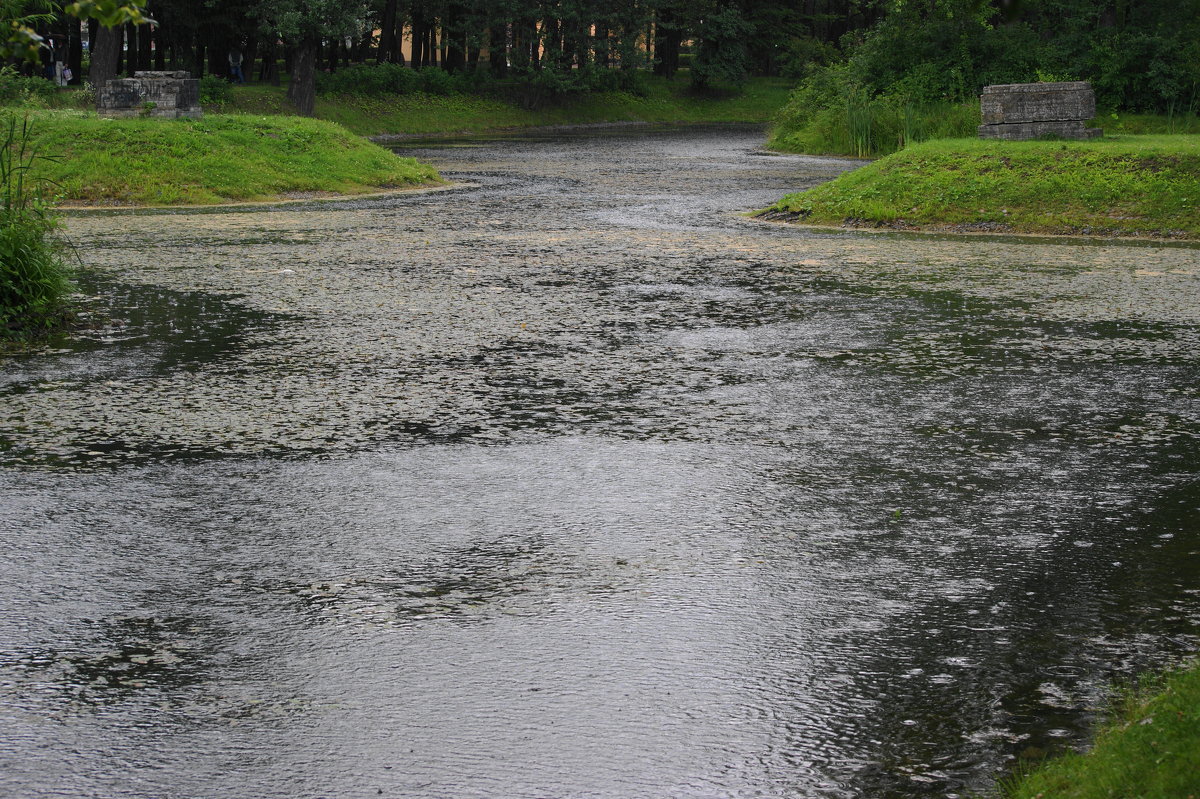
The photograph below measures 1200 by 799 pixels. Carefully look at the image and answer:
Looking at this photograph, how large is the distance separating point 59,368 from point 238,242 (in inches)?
285

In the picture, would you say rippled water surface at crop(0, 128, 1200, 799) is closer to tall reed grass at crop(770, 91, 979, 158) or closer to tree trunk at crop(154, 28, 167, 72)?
tall reed grass at crop(770, 91, 979, 158)

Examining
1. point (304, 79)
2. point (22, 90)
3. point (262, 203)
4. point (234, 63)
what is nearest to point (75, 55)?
point (234, 63)

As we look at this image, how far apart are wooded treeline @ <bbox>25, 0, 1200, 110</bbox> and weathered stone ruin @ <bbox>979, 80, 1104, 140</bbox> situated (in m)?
1.43

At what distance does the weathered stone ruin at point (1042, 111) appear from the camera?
66.9 ft

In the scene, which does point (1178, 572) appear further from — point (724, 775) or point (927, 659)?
point (724, 775)

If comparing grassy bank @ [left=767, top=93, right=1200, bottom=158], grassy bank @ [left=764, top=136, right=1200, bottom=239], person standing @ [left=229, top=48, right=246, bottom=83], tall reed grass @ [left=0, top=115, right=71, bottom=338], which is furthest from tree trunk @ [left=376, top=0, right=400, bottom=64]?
tall reed grass @ [left=0, top=115, right=71, bottom=338]

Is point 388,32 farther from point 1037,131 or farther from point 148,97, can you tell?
point 1037,131

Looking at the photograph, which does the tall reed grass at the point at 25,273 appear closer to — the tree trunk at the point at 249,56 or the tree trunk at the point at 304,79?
the tree trunk at the point at 304,79

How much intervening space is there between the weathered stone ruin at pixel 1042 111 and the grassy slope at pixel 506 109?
26.5m

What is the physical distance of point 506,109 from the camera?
55000mm

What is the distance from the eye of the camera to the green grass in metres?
3.02

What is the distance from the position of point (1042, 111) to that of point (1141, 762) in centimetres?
1896

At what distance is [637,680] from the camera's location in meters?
4.19

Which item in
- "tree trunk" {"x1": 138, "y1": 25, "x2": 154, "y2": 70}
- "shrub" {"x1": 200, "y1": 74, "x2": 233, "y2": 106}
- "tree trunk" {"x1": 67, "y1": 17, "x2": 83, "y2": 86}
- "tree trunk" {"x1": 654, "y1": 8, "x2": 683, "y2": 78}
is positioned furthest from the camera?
"tree trunk" {"x1": 654, "y1": 8, "x2": 683, "y2": 78}
